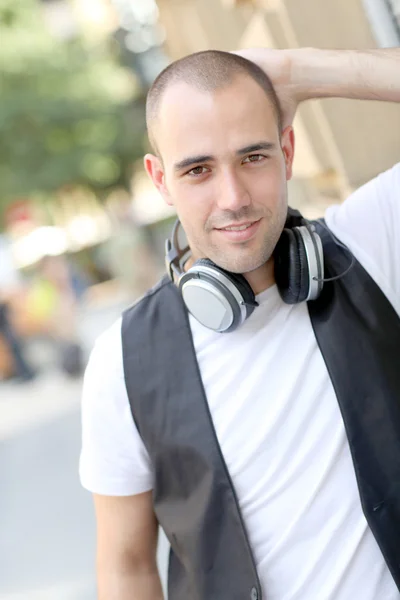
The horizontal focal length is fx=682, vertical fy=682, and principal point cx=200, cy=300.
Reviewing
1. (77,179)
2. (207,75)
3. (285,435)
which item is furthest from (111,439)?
(77,179)

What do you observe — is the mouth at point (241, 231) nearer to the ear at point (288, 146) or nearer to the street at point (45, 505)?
the ear at point (288, 146)

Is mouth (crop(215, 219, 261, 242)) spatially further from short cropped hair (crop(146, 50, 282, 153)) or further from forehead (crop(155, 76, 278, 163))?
short cropped hair (crop(146, 50, 282, 153))

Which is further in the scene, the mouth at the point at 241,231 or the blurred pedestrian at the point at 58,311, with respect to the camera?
the blurred pedestrian at the point at 58,311

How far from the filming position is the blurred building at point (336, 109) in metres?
2.04

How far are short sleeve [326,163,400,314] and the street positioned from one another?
2342mm

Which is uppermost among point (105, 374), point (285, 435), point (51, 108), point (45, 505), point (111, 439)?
point (51, 108)

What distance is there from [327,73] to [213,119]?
1.23 ft

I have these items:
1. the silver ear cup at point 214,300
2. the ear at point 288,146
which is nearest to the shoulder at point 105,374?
the silver ear cup at point 214,300

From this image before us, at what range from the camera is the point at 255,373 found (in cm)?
150

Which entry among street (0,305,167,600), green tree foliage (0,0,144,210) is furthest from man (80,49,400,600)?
green tree foliage (0,0,144,210)

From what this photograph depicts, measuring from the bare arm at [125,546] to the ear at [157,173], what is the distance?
701mm

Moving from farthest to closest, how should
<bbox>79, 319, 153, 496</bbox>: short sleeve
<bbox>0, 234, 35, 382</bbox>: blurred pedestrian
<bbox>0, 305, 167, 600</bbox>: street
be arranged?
<bbox>0, 234, 35, 382</bbox>: blurred pedestrian → <bbox>0, 305, 167, 600</bbox>: street → <bbox>79, 319, 153, 496</bbox>: short sleeve

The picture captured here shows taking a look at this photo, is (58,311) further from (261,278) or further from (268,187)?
(268,187)

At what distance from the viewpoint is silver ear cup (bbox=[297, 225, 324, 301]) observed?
1.46m
